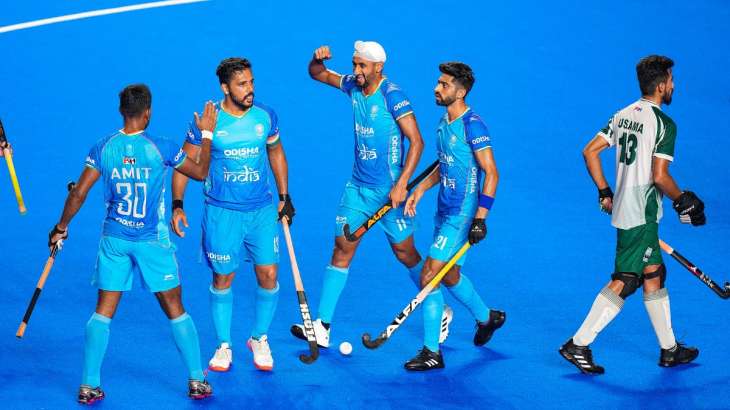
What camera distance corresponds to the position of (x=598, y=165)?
8750 mm

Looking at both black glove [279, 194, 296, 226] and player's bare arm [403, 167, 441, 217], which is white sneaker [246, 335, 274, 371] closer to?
black glove [279, 194, 296, 226]

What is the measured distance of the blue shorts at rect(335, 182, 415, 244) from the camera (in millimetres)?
9266

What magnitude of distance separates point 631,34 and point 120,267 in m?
11.1

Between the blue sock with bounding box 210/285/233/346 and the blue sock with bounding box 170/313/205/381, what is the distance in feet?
2.04

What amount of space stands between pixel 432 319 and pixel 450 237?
609 millimetres

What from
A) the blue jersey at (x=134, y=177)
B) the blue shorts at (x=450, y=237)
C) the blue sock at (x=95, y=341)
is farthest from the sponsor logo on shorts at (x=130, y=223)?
the blue shorts at (x=450, y=237)

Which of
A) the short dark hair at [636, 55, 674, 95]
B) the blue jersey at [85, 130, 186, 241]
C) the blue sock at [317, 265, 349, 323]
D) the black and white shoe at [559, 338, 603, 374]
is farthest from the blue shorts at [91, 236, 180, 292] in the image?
the short dark hair at [636, 55, 674, 95]

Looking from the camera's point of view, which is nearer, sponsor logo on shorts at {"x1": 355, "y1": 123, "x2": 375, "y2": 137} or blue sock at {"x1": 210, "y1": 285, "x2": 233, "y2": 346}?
blue sock at {"x1": 210, "y1": 285, "x2": 233, "y2": 346}

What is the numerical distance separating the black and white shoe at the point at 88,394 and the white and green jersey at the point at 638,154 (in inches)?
149

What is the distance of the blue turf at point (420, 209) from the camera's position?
8586mm

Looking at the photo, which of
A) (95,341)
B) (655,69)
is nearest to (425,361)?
(95,341)

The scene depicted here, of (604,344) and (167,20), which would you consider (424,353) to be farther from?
(167,20)

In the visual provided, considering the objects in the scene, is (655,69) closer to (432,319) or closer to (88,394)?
(432,319)

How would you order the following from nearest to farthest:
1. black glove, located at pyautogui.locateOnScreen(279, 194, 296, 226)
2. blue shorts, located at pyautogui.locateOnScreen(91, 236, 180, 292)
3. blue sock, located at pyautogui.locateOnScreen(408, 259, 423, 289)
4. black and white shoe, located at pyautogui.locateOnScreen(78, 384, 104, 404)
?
blue shorts, located at pyautogui.locateOnScreen(91, 236, 180, 292)
black and white shoe, located at pyautogui.locateOnScreen(78, 384, 104, 404)
black glove, located at pyautogui.locateOnScreen(279, 194, 296, 226)
blue sock, located at pyautogui.locateOnScreen(408, 259, 423, 289)
